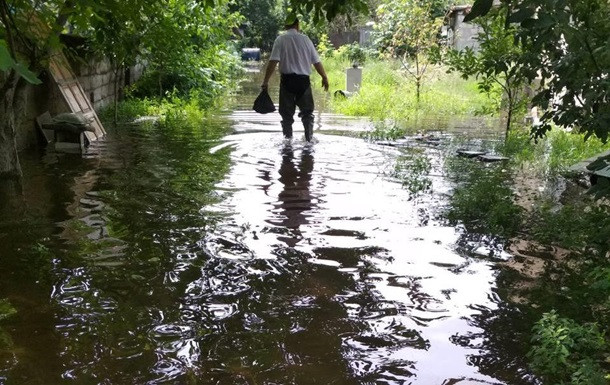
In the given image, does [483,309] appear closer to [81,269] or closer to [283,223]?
[283,223]

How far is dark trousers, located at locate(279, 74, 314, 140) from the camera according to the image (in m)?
10.2

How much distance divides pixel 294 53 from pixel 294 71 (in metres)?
0.27

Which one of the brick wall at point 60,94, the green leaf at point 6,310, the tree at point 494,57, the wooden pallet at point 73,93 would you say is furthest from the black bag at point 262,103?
the green leaf at point 6,310

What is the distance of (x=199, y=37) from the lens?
57.0ft

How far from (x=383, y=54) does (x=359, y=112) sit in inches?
380

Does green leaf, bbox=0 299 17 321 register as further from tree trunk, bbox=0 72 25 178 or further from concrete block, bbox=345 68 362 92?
concrete block, bbox=345 68 362 92

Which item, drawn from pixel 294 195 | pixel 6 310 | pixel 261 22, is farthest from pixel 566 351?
pixel 261 22

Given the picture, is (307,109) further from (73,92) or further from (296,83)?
(73,92)

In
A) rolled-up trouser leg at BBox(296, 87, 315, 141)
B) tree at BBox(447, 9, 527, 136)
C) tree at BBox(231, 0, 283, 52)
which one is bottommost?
rolled-up trouser leg at BBox(296, 87, 315, 141)

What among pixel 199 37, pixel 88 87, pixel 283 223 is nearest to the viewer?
pixel 283 223

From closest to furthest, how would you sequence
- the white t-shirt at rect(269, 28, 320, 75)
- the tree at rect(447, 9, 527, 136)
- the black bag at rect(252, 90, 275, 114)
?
1. the tree at rect(447, 9, 527, 136)
2. the white t-shirt at rect(269, 28, 320, 75)
3. the black bag at rect(252, 90, 275, 114)

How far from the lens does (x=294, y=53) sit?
9.97 metres

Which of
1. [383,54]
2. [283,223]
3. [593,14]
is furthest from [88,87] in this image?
[383,54]

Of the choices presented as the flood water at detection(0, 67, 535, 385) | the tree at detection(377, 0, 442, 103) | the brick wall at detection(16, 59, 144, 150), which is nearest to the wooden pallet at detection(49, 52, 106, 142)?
the brick wall at detection(16, 59, 144, 150)
